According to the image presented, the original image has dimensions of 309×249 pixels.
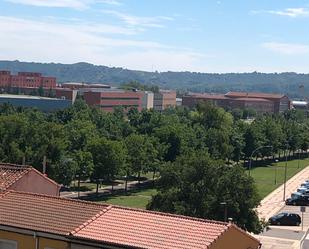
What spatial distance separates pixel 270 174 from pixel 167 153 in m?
19.9

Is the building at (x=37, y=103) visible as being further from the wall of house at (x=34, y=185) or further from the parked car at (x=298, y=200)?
the wall of house at (x=34, y=185)

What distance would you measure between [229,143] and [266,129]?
610 inches

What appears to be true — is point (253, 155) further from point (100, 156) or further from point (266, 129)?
point (100, 156)

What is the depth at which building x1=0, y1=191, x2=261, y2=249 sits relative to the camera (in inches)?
798

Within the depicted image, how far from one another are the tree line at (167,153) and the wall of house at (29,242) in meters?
22.6

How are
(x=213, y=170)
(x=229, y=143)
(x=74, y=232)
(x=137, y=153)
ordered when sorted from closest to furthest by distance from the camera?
(x=74, y=232) < (x=213, y=170) < (x=137, y=153) < (x=229, y=143)

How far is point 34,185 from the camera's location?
32781 millimetres

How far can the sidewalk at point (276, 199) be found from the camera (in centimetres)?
6456

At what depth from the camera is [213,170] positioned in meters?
45.9

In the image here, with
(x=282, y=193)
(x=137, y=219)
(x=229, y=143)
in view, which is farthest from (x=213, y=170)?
(x=229, y=143)

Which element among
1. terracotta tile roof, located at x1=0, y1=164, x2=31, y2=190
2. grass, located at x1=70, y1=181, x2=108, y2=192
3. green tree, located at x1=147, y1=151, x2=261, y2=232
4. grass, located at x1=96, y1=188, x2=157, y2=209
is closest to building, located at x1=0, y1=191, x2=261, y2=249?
terracotta tile roof, located at x1=0, y1=164, x2=31, y2=190

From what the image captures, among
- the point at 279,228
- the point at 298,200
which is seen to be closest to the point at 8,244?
the point at 279,228

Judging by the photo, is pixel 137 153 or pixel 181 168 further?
pixel 137 153

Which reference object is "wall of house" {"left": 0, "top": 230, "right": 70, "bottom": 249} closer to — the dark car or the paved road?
the paved road
